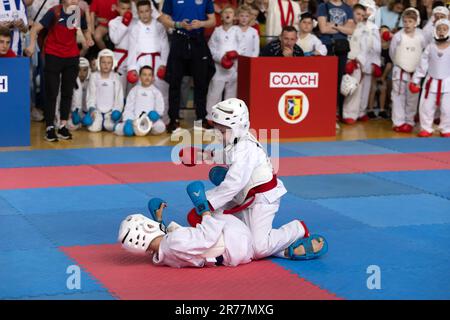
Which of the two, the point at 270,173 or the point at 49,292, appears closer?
the point at 49,292

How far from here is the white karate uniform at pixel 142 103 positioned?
43.9 feet

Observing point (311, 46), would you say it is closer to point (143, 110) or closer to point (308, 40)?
point (308, 40)

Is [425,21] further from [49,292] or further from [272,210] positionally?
[49,292]

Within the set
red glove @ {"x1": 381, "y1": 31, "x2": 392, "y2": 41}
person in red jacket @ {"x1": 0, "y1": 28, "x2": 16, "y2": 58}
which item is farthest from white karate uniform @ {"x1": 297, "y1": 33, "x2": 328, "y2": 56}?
person in red jacket @ {"x1": 0, "y1": 28, "x2": 16, "y2": 58}

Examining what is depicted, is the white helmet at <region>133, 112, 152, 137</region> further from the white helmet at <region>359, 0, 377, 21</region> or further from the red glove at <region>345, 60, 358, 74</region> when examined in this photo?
the white helmet at <region>359, 0, 377, 21</region>

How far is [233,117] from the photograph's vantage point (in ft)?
23.0

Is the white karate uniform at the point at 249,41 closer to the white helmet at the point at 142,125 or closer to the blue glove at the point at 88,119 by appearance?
the white helmet at the point at 142,125

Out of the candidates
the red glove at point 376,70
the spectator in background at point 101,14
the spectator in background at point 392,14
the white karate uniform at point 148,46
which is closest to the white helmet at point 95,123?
the white karate uniform at point 148,46

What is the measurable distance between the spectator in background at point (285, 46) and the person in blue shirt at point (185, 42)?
3.04 feet

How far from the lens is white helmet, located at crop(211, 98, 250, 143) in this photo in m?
7.03

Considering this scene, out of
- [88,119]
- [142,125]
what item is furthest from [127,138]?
[88,119]

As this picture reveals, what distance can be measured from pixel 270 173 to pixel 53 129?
6048mm
